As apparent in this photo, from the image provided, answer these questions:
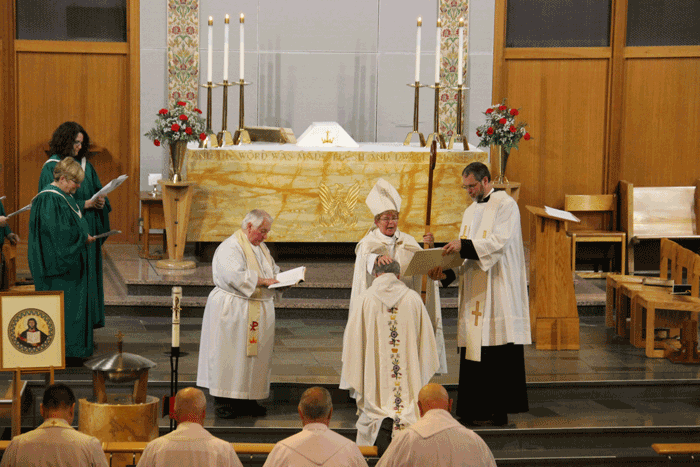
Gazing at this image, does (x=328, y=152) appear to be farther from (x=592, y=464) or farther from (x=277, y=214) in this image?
(x=592, y=464)

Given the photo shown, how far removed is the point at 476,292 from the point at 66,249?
9.34ft

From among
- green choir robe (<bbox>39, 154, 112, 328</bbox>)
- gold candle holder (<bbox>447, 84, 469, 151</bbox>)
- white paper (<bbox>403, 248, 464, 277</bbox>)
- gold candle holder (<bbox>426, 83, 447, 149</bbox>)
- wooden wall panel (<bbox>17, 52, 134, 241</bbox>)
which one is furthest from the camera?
wooden wall panel (<bbox>17, 52, 134, 241</bbox>)

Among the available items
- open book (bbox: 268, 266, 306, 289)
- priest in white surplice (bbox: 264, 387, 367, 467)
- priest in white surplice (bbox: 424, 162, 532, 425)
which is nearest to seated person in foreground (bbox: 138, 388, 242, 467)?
priest in white surplice (bbox: 264, 387, 367, 467)

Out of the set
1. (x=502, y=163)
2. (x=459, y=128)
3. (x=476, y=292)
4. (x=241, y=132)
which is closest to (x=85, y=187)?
(x=241, y=132)

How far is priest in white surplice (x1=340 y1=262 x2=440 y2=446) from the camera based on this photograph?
5.61m

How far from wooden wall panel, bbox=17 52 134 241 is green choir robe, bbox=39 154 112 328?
9.45 ft

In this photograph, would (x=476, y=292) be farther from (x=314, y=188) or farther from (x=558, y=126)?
(x=558, y=126)

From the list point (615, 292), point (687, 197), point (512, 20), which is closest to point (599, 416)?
point (615, 292)

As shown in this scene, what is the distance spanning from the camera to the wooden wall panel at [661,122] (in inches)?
432

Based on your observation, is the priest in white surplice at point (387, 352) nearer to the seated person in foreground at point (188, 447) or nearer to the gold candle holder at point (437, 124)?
the seated person in foreground at point (188, 447)

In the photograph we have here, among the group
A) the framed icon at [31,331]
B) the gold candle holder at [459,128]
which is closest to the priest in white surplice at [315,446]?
the framed icon at [31,331]

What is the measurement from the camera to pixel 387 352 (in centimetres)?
564

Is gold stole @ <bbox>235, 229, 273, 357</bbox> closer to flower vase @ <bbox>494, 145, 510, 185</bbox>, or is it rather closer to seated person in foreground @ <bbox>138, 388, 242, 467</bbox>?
seated person in foreground @ <bbox>138, 388, 242, 467</bbox>

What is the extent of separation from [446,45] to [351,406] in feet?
18.6
